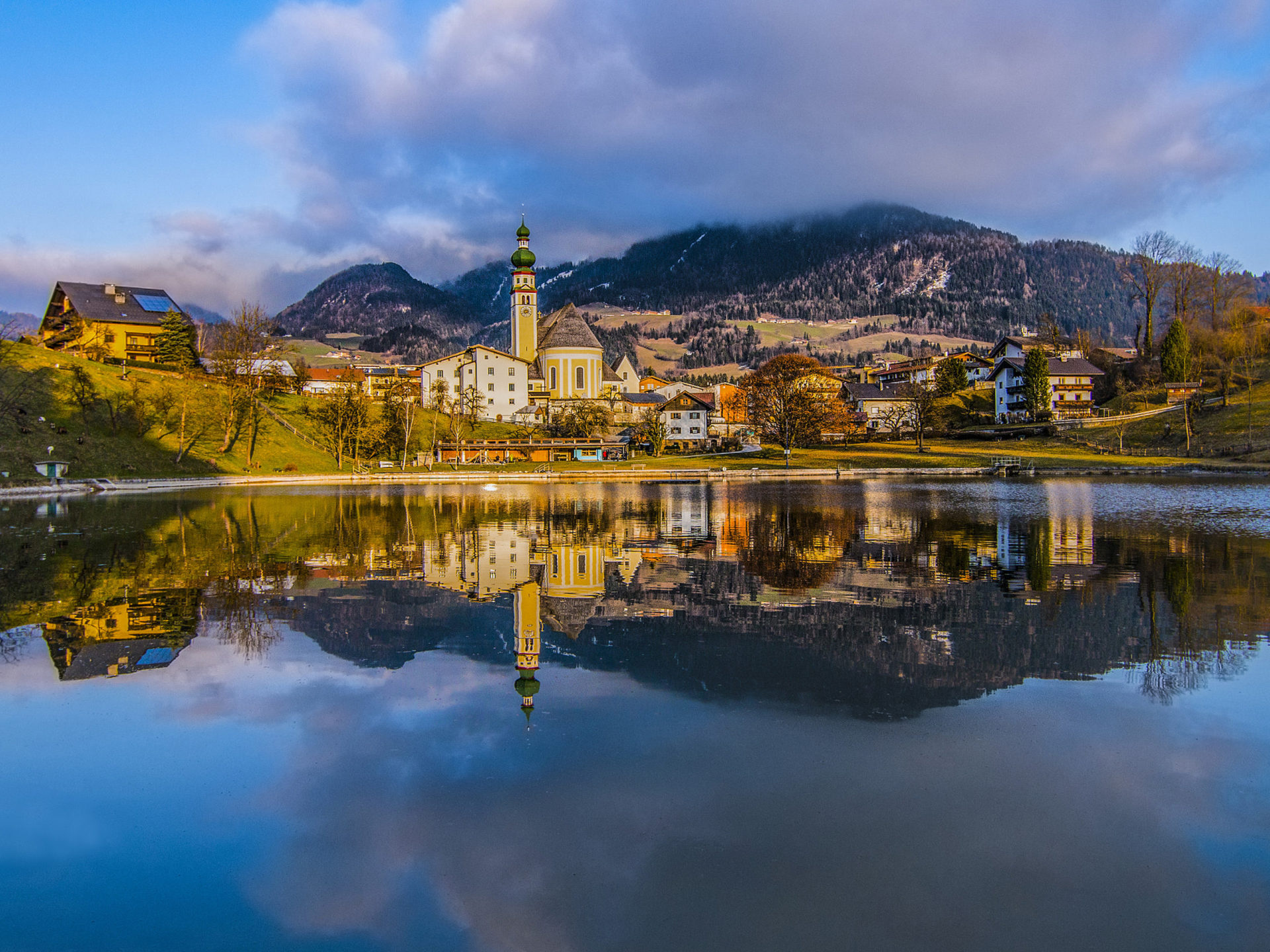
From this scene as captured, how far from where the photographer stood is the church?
12250 cm

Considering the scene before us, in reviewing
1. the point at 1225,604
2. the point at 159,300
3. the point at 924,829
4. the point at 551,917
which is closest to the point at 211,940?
the point at 551,917

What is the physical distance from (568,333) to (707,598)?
403ft

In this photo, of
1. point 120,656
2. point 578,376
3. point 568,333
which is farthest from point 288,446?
point 120,656

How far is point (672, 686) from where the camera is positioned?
9977 millimetres

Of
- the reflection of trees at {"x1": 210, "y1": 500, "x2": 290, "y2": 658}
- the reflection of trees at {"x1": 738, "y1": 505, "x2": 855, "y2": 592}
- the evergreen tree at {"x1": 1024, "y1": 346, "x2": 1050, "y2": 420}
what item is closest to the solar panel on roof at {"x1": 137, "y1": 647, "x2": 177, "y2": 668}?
the reflection of trees at {"x1": 210, "y1": 500, "x2": 290, "y2": 658}

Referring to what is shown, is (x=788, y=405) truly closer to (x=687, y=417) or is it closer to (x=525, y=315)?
(x=687, y=417)

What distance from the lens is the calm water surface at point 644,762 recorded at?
208 inches

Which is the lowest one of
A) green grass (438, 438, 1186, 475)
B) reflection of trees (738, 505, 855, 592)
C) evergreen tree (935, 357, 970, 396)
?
reflection of trees (738, 505, 855, 592)

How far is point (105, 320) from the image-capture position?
97562 mm

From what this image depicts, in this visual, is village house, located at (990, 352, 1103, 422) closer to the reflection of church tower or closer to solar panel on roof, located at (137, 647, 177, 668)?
the reflection of church tower

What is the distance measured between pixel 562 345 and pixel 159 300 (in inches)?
2349

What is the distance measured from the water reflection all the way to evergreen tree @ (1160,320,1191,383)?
259 feet

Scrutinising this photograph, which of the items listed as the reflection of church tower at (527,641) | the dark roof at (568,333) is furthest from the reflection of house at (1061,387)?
the reflection of church tower at (527,641)

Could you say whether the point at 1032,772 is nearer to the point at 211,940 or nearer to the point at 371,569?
the point at 211,940
